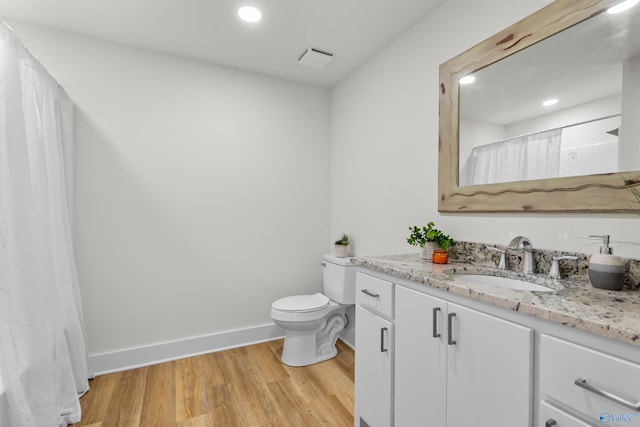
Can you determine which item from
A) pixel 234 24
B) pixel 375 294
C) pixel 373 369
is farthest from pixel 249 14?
pixel 373 369

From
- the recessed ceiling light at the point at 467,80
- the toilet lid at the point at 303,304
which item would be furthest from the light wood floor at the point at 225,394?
the recessed ceiling light at the point at 467,80

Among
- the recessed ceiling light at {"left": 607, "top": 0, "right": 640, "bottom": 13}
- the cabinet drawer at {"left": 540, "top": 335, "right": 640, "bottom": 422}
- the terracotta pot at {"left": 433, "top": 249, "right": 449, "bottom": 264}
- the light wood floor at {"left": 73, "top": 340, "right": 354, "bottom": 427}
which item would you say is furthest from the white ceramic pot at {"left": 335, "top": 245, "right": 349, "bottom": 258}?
the recessed ceiling light at {"left": 607, "top": 0, "right": 640, "bottom": 13}

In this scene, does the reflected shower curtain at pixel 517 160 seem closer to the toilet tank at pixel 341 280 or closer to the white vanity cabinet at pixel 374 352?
the white vanity cabinet at pixel 374 352

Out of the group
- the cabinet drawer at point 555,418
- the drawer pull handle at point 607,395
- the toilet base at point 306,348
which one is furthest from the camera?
the toilet base at point 306,348

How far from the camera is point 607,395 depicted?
64 centimetres

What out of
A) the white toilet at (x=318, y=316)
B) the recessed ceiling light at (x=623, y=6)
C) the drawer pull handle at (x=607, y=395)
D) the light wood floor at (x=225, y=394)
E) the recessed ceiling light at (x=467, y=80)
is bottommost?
the light wood floor at (x=225, y=394)

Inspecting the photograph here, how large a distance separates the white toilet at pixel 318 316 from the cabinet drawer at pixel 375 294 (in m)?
0.78

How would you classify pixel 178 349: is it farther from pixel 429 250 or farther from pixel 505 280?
pixel 505 280

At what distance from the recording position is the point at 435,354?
1104 millimetres

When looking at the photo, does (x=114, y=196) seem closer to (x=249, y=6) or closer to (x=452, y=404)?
(x=249, y=6)

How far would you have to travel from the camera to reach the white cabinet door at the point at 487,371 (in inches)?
32.3

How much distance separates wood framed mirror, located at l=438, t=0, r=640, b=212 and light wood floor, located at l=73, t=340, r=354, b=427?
4.54 ft

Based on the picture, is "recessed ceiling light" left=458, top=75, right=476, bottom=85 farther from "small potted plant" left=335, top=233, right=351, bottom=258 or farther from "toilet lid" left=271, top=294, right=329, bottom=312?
"toilet lid" left=271, top=294, right=329, bottom=312

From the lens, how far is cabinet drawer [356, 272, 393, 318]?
1.34m
